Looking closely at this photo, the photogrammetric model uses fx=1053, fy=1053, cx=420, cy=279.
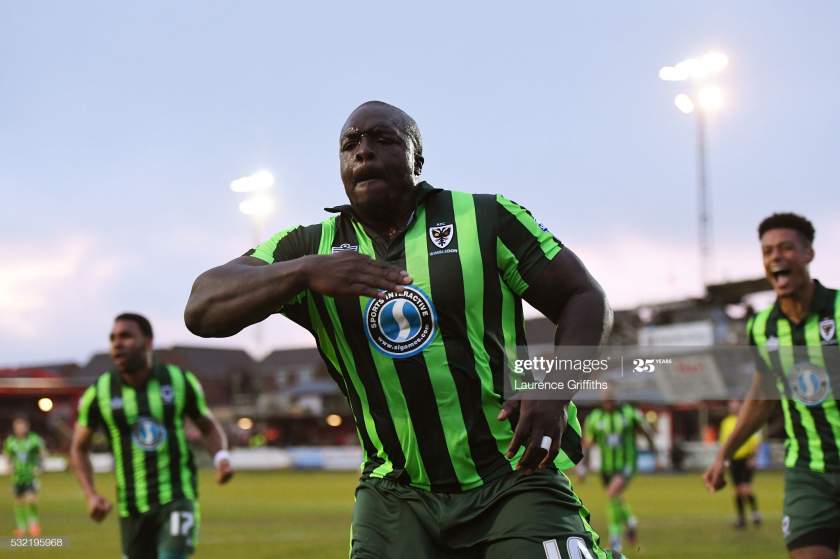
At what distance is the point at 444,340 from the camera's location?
3496mm

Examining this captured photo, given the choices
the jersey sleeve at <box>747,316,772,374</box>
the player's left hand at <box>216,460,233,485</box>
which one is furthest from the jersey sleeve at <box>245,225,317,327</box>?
the player's left hand at <box>216,460,233,485</box>

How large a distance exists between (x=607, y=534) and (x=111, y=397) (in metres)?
9.96

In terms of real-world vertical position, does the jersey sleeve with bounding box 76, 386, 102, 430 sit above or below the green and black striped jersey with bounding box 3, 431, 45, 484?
above

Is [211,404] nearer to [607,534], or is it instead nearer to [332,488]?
[332,488]

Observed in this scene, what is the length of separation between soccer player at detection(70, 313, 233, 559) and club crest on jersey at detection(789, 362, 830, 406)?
162 inches

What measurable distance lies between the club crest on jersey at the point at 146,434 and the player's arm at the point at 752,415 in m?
3.94

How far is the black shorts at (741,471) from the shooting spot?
1786 centimetres

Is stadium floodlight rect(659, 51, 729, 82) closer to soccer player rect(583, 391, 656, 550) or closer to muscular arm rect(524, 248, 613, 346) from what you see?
soccer player rect(583, 391, 656, 550)

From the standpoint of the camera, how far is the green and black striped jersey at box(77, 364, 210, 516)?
25.2ft

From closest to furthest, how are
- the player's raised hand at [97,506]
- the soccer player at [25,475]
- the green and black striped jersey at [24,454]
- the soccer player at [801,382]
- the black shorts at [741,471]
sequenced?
1. the soccer player at [801,382]
2. the player's raised hand at [97,506]
3. the black shorts at [741,471]
4. the soccer player at [25,475]
5. the green and black striped jersey at [24,454]

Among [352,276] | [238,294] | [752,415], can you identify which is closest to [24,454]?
[752,415]

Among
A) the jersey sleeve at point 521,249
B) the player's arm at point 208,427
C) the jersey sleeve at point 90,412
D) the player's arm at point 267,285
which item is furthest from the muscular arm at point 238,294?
the jersey sleeve at point 90,412

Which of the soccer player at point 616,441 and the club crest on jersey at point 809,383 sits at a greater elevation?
the club crest on jersey at point 809,383
